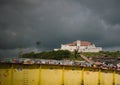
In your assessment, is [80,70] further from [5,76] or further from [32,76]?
[5,76]

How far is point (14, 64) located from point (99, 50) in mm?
177449

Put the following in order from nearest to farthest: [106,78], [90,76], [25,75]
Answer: [25,75], [90,76], [106,78]

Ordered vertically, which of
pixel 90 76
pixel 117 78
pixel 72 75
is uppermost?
pixel 72 75

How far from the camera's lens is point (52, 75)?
631 inches

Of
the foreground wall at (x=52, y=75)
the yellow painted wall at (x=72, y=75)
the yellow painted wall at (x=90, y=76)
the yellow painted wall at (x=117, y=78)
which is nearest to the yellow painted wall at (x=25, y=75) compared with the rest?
the foreground wall at (x=52, y=75)

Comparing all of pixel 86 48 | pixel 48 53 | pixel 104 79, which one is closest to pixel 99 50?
pixel 86 48

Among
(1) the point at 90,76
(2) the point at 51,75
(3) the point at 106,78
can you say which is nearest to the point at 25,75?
(2) the point at 51,75

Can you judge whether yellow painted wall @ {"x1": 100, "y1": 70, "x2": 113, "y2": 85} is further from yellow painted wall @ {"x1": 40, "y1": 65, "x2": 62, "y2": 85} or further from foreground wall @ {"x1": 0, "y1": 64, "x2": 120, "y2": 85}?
yellow painted wall @ {"x1": 40, "y1": 65, "x2": 62, "y2": 85}

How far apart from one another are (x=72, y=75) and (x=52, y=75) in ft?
5.29

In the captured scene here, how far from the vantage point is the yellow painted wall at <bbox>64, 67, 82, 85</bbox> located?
54.6 feet

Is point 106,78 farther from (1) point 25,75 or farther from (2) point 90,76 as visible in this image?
(1) point 25,75

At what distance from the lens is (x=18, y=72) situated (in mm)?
14500

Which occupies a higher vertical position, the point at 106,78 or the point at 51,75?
the point at 51,75

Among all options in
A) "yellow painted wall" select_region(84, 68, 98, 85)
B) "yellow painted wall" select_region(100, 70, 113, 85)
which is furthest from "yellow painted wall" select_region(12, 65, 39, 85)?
"yellow painted wall" select_region(100, 70, 113, 85)
